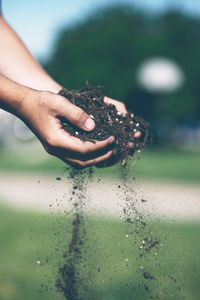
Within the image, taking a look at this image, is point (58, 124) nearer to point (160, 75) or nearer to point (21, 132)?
point (21, 132)

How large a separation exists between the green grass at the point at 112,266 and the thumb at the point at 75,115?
33.2 inches

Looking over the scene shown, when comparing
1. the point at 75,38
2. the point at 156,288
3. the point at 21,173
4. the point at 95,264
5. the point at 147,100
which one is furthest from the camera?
A: the point at 75,38

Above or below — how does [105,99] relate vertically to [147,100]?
above

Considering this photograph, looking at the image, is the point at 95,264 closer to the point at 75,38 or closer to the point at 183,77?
the point at 183,77

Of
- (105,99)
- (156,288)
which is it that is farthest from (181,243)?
(105,99)

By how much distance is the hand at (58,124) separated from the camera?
2803 mm

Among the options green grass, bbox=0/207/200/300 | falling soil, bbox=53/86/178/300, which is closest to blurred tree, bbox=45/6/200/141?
green grass, bbox=0/207/200/300

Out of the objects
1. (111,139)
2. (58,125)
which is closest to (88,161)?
(111,139)

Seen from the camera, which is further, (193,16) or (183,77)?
(193,16)

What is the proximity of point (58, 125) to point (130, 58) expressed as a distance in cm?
3774

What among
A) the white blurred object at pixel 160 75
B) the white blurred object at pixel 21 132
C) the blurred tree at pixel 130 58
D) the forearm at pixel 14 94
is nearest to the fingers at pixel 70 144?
the forearm at pixel 14 94

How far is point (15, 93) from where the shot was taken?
2.91m

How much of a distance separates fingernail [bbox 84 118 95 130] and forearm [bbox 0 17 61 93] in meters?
0.65

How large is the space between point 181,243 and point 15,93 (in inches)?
110
